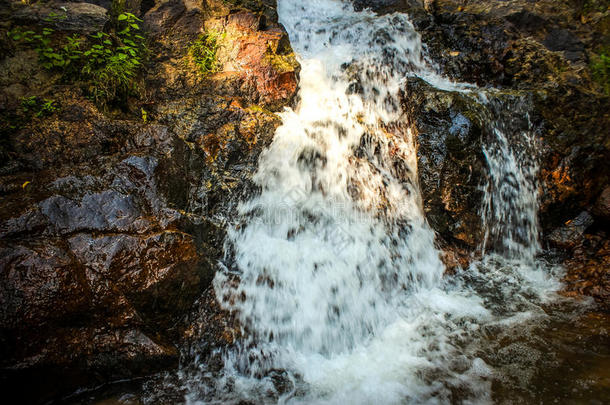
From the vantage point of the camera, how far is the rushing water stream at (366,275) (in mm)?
2787

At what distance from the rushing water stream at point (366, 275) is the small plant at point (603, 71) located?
3586mm

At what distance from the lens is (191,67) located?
5051 millimetres

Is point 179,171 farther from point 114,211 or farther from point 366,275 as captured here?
point 366,275

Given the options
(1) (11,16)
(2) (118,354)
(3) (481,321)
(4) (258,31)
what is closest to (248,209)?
(2) (118,354)

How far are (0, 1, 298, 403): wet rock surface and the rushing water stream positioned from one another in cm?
50

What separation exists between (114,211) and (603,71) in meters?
10.1

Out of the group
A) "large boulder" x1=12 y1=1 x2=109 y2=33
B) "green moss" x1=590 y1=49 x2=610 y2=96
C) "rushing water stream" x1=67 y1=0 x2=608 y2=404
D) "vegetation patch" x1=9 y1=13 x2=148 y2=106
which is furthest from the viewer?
"green moss" x1=590 y1=49 x2=610 y2=96

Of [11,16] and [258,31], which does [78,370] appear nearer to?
[11,16]

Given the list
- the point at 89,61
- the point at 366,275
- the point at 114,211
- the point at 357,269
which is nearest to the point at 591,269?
the point at 366,275

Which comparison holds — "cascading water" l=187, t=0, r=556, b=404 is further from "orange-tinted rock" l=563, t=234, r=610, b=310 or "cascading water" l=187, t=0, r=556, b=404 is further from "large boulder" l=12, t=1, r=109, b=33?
"large boulder" l=12, t=1, r=109, b=33

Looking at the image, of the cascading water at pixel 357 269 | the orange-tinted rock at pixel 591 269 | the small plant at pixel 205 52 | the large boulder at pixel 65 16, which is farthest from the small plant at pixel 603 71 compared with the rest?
the large boulder at pixel 65 16

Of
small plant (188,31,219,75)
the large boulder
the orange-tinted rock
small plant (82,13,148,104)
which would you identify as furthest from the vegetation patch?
the orange-tinted rock

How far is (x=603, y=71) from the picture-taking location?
6402 millimetres

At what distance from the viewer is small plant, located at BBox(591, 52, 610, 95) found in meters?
6.32
